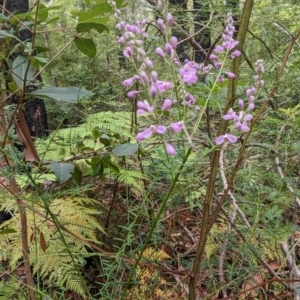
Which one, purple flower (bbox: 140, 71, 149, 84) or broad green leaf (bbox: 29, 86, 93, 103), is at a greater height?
purple flower (bbox: 140, 71, 149, 84)

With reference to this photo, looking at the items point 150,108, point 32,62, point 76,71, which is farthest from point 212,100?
point 76,71

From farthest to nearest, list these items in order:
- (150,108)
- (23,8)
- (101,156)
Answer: (23,8), (101,156), (150,108)

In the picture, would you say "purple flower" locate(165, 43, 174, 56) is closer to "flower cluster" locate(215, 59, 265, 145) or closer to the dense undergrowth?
the dense undergrowth

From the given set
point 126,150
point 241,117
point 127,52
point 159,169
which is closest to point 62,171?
point 126,150

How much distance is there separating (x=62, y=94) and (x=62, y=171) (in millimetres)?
228

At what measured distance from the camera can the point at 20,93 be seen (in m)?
0.99

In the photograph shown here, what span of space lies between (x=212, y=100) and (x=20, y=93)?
1.85ft

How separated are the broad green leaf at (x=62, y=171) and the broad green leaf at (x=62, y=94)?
8.0 inches

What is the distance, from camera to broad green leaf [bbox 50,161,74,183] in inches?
38.0

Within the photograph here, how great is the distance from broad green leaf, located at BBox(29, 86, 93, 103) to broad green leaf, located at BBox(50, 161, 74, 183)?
0.67 ft

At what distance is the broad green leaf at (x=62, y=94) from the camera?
961 millimetres

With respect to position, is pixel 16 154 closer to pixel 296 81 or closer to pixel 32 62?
pixel 32 62

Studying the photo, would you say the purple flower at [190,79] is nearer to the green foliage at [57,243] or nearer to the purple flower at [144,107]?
the purple flower at [144,107]

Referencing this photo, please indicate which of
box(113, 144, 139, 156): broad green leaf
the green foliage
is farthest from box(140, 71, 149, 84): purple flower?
the green foliage
